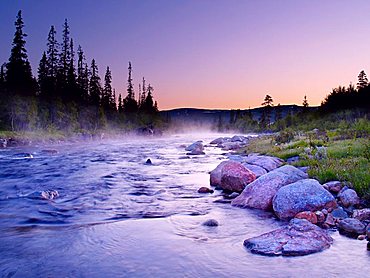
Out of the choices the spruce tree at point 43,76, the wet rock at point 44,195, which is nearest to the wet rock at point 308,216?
the wet rock at point 44,195

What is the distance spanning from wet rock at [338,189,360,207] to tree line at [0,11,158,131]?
1587 inches

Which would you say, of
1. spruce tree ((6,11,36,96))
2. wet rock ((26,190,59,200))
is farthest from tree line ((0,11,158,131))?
wet rock ((26,190,59,200))

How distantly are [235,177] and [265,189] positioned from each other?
196 centimetres

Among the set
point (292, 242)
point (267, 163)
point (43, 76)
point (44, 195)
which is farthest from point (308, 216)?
point (43, 76)

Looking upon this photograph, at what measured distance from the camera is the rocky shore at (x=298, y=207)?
5.31 meters

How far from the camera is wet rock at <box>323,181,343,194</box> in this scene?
798 centimetres

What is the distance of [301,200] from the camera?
276 inches

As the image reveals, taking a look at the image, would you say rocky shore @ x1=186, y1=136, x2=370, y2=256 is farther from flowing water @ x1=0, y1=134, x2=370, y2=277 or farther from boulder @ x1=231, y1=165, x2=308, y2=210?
flowing water @ x1=0, y1=134, x2=370, y2=277

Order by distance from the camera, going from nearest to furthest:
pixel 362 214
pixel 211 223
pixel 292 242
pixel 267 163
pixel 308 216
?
pixel 292 242, pixel 362 214, pixel 308 216, pixel 211 223, pixel 267 163

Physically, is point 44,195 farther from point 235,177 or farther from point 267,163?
point 267,163

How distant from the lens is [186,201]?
9.15m

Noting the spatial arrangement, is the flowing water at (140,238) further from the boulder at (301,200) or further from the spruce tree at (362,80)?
the spruce tree at (362,80)

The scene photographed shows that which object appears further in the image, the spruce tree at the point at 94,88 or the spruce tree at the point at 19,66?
the spruce tree at the point at 94,88

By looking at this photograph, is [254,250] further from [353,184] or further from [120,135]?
[120,135]
